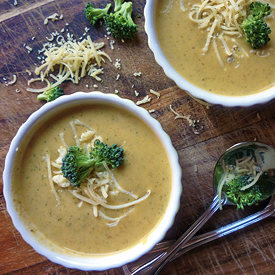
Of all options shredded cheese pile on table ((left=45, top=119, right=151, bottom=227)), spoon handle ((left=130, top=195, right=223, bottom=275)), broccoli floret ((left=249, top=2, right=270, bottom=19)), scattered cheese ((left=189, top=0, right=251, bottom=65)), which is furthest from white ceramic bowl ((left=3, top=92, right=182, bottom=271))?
broccoli floret ((left=249, top=2, right=270, bottom=19))

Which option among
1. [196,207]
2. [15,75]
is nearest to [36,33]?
[15,75]

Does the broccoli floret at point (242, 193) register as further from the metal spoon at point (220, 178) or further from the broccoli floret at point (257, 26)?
the broccoli floret at point (257, 26)

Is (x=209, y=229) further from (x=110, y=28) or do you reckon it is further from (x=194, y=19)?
(x=110, y=28)

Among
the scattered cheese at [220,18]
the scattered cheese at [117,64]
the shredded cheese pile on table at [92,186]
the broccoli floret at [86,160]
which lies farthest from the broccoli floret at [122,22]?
the broccoli floret at [86,160]

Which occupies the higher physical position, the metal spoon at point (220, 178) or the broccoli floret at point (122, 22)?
the broccoli floret at point (122, 22)

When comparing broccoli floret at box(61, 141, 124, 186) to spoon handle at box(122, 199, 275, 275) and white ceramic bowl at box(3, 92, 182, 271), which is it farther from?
spoon handle at box(122, 199, 275, 275)

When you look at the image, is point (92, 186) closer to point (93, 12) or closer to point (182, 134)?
point (182, 134)
